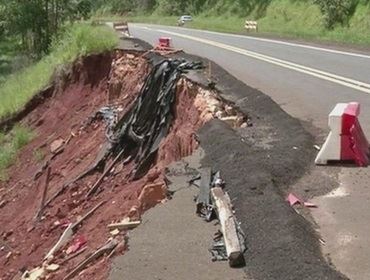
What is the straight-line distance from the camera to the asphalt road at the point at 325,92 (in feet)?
17.2

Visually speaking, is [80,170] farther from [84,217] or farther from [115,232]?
[115,232]

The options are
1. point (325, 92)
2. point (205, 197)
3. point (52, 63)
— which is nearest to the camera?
point (205, 197)

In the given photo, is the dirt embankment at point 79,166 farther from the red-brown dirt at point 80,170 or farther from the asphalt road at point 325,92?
the asphalt road at point 325,92

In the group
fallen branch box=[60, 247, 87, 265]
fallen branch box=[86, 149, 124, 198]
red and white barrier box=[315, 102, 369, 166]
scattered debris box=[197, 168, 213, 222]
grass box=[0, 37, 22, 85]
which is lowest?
grass box=[0, 37, 22, 85]

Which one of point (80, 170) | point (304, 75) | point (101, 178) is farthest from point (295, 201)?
point (80, 170)

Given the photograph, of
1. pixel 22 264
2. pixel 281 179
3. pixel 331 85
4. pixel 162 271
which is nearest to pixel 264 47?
pixel 331 85

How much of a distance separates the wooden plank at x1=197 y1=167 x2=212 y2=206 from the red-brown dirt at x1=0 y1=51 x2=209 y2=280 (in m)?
0.46

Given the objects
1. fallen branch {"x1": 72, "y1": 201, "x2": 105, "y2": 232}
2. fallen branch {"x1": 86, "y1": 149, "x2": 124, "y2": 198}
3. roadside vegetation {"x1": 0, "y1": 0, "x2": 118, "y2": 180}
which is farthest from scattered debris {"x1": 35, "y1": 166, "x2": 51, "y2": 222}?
fallen branch {"x1": 72, "y1": 201, "x2": 105, "y2": 232}

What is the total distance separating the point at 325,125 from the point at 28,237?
579 cm

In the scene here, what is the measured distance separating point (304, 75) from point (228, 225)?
30.8 ft

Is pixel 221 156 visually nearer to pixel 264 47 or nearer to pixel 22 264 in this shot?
pixel 22 264

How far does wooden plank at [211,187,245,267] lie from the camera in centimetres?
491

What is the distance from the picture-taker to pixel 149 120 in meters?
12.9

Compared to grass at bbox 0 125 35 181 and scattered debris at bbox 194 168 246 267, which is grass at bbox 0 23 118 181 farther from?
scattered debris at bbox 194 168 246 267
